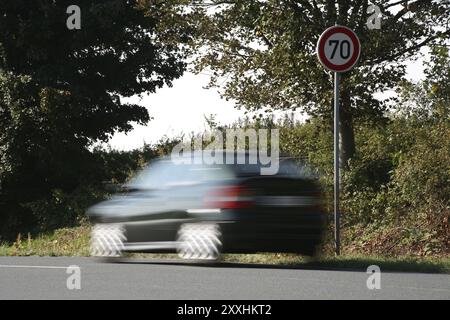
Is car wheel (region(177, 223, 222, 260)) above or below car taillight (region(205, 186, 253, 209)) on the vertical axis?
below

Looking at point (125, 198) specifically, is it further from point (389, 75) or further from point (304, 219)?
point (389, 75)

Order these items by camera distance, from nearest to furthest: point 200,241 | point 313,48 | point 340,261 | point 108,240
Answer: point 200,241, point 340,261, point 108,240, point 313,48

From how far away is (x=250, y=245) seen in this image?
1245cm

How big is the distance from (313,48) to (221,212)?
9.19 m

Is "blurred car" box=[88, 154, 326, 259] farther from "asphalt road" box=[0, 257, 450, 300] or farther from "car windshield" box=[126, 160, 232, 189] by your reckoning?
"asphalt road" box=[0, 257, 450, 300]

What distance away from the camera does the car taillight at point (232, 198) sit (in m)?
12.5

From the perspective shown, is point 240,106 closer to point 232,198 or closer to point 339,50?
point 339,50

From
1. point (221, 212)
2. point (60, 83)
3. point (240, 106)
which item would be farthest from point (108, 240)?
point (60, 83)

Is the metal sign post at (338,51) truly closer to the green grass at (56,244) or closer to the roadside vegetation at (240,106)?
the roadside vegetation at (240,106)

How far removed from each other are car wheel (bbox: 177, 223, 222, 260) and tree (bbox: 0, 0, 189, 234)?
1391cm

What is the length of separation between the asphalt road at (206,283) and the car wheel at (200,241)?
189mm

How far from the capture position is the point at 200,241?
12.7 meters

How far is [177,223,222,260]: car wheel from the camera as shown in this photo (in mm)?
12445

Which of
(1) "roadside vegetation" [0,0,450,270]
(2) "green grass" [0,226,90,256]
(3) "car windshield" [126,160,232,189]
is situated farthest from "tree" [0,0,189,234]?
(3) "car windshield" [126,160,232,189]
